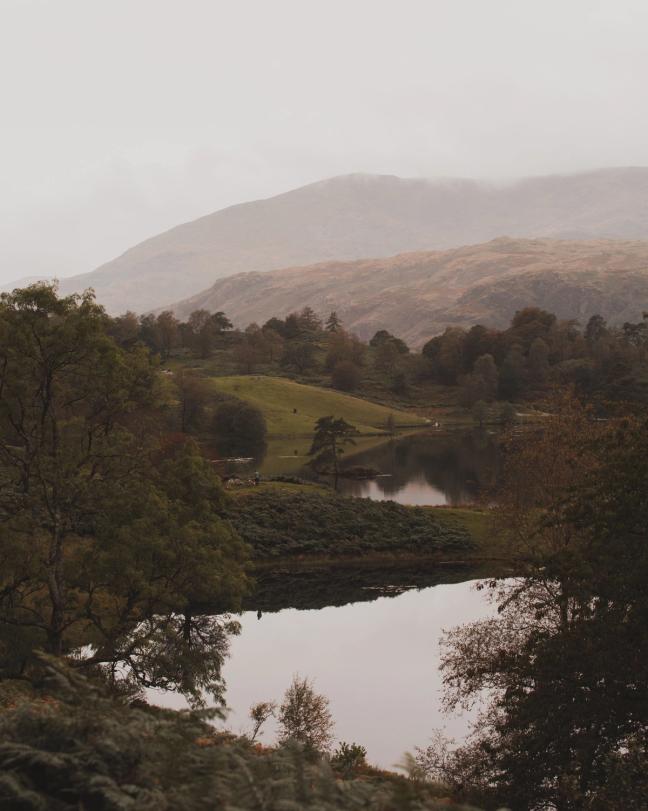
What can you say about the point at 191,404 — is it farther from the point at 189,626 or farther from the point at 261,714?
the point at 261,714

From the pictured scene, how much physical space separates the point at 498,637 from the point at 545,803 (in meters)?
16.2

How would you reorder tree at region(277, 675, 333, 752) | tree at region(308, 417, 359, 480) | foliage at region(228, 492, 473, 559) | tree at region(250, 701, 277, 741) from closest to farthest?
tree at region(277, 675, 333, 752) < tree at region(250, 701, 277, 741) < foliage at region(228, 492, 473, 559) < tree at region(308, 417, 359, 480)

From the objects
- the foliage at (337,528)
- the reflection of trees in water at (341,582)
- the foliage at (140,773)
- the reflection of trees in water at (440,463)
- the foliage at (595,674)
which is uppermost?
the foliage at (140,773)

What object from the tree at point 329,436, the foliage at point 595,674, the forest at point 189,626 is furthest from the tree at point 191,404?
the foliage at point 595,674

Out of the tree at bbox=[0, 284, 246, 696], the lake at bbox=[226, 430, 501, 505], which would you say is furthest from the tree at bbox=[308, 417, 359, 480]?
the tree at bbox=[0, 284, 246, 696]

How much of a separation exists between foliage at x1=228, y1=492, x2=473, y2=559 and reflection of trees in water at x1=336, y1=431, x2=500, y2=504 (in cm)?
1566

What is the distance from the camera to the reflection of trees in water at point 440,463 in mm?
110875

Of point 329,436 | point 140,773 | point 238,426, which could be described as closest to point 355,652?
point 140,773

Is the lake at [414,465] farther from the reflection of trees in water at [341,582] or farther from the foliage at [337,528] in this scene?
the reflection of trees in water at [341,582]

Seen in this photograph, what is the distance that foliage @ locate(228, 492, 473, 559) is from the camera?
243ft

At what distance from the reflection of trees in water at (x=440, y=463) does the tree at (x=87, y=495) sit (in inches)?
2523

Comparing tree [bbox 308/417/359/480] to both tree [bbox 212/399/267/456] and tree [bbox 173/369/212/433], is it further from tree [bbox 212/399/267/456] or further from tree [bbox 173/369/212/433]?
tree [bbox 173/369/212/433]

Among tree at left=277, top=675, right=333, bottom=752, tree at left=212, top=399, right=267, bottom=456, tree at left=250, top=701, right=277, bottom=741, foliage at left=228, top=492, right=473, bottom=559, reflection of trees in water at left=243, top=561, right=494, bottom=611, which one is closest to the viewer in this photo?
tree at left=277, top=675, right=333, bottom=752

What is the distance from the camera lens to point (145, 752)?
11664 mm
